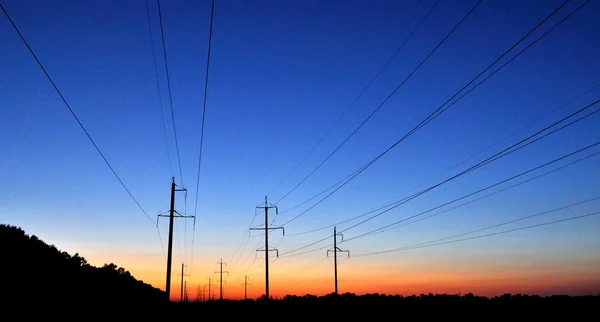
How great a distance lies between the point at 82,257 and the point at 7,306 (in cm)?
3026

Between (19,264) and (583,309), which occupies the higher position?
(19,264)

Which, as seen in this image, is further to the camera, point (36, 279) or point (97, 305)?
point (97, 305)

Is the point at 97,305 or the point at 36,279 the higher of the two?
the point at 36,279

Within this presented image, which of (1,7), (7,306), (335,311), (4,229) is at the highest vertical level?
(1,7)

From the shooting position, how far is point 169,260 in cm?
3403

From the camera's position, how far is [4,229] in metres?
31.0

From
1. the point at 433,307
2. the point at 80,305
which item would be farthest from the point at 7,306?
the point at 433,307

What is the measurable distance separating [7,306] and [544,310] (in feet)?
76.6

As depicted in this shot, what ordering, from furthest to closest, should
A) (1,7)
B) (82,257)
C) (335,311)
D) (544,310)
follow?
(82,257)
(335,311)
(544,310)
(1,7)

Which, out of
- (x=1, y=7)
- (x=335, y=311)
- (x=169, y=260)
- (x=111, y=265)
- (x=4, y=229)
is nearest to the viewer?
(x=1, y=7)

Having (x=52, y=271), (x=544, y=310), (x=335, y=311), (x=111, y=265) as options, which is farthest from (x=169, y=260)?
(x=111, y=265)

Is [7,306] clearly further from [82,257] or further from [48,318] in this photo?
[82,257]

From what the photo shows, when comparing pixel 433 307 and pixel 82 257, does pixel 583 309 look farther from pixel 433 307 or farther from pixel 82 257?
pixel 82 257

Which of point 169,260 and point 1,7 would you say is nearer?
point 1,7
